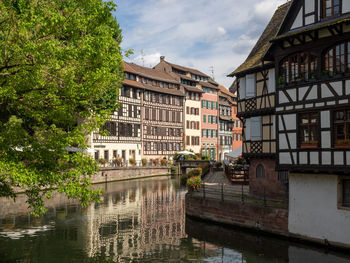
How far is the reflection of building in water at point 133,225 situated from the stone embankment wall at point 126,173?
1172cm

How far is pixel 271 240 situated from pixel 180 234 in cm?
445

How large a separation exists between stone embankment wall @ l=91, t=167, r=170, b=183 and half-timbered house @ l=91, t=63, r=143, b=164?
3076 millimetres

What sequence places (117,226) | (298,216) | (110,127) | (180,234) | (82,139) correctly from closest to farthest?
(82,139) → (298,216) → (180,234) → (117,226) → (110,127)

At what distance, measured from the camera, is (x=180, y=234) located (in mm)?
20672

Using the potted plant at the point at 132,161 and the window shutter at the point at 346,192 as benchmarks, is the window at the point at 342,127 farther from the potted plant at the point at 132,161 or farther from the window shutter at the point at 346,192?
the potted plant at the point at 132,161

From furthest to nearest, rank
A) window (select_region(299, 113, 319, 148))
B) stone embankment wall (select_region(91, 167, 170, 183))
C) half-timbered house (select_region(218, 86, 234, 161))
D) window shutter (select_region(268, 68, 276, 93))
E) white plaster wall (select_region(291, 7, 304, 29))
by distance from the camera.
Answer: half-timbered house (select_region(218, 86, 234, 161)) → stone embankment wall (select_region(91, 167, 170, 183)) → window shutter (select_region(268, 68, 276, 93)) → white plaster wall (select_region(291, 7, 304, 29)) → window (select_region(299, 113, 319, 148))

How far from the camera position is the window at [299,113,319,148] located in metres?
17.8

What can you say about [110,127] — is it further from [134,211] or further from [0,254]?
[0,254]

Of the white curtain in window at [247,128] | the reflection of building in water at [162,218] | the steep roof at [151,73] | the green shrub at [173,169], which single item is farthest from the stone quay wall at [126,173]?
the white curtain in window at [247,128]

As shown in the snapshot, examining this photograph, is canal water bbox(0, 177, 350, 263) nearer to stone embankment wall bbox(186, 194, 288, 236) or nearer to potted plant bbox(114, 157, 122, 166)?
stone embankment wall bbox(186, 194, 288, 236)

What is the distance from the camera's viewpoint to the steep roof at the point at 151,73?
A: 207 ft

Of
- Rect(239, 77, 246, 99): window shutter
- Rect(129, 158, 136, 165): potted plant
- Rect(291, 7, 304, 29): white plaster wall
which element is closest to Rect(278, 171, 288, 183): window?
Rect(239, 77, 246, 99): window shutter

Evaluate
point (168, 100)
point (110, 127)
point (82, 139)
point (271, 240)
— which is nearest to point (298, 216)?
point (271, 240)

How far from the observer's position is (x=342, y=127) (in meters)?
16.8
